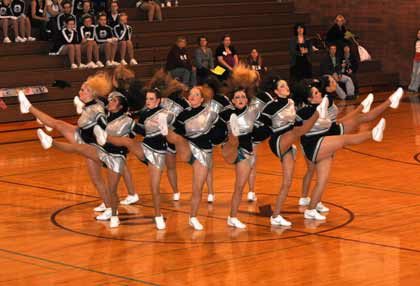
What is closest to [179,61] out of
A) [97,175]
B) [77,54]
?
[77,54]

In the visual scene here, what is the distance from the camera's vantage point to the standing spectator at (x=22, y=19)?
71.9 ft

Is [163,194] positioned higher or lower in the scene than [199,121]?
lower

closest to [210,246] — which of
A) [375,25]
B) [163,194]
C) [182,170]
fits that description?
[163,194]

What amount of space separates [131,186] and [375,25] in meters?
15.9

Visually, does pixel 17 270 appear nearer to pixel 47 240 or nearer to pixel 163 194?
pixel 47 240

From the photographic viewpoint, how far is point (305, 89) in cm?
1184

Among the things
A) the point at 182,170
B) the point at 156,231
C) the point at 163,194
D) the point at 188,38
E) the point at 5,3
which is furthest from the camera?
the point at 188,38

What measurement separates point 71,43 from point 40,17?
1427mm

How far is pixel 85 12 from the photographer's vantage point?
889 inches

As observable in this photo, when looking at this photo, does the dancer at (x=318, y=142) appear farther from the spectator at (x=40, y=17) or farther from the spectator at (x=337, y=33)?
the spectator at (x=337, y=33)

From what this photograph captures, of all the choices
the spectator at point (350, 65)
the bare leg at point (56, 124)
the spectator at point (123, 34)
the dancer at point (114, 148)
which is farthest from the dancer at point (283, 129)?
the spectator at point (350, 65)

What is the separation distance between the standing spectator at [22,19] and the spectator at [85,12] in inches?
44.4

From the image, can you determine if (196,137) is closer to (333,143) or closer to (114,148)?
(114,148)

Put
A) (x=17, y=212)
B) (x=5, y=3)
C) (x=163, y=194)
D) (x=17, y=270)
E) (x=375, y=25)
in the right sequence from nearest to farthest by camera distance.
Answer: (x=17, y=270)
(x=17, y=212)
(x=163, y=194)
(x=5, y=3)
(x=375, y=25)
